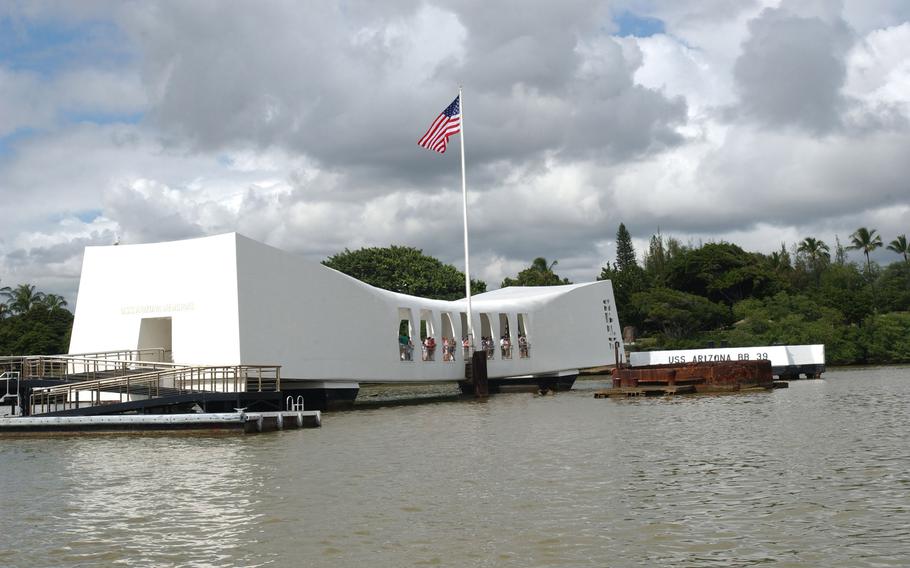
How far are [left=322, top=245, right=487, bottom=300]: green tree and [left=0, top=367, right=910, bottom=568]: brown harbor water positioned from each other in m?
43.0

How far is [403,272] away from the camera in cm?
6228

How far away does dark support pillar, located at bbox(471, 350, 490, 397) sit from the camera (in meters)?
33.5

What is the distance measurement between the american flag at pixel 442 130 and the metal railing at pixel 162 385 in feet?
34.4

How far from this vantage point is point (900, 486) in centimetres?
1029

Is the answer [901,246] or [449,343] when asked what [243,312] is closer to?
[449,343]

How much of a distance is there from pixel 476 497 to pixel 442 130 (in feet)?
72.8

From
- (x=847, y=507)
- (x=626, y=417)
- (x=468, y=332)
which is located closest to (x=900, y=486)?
(x=847, y=507)

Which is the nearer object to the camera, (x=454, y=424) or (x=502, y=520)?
(x=502, y=520)

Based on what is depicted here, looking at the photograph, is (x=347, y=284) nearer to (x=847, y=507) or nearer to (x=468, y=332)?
(x=468, y=332)

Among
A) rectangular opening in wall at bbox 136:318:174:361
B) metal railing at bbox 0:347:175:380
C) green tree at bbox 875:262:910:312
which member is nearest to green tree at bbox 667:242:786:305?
green tree at bbox 875:262:910:312

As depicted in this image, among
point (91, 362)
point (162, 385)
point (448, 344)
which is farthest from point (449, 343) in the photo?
point (91, 362)

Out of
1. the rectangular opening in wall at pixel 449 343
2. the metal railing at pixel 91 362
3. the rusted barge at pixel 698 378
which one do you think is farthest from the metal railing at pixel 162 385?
the rusted barge at pixel 698 378

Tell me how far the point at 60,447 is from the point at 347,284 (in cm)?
1197

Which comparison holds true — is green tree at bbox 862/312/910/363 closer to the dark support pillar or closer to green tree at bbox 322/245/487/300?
green tree at bbox 322/245/487/300
